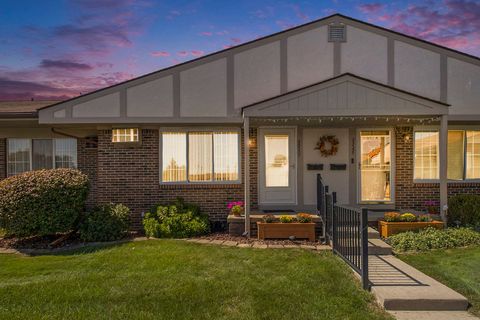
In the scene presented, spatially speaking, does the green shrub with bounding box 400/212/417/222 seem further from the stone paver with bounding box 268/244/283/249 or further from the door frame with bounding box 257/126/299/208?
the stone paver with bounding box 268/244/283/249

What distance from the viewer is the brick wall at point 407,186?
990 centimetres

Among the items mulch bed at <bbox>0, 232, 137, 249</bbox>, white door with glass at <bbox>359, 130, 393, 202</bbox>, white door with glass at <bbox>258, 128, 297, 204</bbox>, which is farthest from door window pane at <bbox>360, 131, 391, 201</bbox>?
mulch bed at <bbox>0, 232, 137, 249</bbox>

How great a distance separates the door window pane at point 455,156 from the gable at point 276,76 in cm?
134

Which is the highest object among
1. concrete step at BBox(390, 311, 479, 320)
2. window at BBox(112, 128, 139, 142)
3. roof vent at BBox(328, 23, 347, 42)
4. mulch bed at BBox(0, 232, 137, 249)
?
roof vent at BBox(328, 23, 347, 42)

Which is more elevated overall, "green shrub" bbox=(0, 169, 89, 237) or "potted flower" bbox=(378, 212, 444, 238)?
"green shrub" bbox=(0, 169, 89, 237)

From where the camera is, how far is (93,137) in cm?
1128

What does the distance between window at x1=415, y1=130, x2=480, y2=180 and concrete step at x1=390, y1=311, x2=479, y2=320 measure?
645cm

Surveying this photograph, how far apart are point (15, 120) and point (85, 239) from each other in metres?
4.31

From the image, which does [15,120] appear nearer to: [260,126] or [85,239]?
[85,239]

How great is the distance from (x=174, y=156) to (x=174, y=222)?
2137 mm

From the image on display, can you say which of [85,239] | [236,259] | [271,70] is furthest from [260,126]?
[85,239]

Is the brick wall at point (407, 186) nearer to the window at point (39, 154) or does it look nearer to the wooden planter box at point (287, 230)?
the wooden planter box at point (287, 230)

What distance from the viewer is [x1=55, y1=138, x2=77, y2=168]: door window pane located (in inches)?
451

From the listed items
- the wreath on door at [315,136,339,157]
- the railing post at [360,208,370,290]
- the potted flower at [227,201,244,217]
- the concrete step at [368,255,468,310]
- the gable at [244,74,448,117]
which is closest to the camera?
the concrete step at [368,255,468,310]
